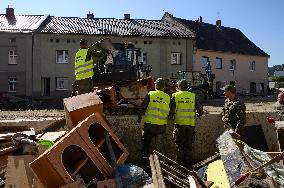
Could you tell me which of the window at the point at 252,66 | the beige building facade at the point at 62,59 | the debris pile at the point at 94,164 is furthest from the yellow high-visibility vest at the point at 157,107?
the window at the point at 252,66

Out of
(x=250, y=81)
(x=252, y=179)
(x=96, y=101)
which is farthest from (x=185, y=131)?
(x=250, y=81)

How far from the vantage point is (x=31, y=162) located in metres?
5.45

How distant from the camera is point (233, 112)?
8219mm

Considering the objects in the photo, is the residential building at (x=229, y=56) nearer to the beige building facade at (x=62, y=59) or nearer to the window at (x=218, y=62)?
the window at (x=218, y=62)

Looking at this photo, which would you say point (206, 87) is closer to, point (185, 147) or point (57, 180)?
point (185, 147)

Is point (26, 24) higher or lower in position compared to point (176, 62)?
higher

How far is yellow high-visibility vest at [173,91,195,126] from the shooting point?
8.17m

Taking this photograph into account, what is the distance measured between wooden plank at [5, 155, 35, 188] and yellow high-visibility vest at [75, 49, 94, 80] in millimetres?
4390

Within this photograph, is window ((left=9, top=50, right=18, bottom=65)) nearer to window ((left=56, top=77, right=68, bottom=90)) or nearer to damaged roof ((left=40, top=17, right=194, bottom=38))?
damaged roof ((left=40, top=17, right=194, bottom=38))

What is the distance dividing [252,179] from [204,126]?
431 cm

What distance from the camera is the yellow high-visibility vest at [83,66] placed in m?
9.71

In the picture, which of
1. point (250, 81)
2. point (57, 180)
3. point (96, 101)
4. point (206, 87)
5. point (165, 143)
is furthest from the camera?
point (250, 81)

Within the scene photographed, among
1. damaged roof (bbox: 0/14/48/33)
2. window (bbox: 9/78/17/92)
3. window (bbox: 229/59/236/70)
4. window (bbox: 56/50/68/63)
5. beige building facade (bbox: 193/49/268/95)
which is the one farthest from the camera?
window (bbox: 229/59/236/70)

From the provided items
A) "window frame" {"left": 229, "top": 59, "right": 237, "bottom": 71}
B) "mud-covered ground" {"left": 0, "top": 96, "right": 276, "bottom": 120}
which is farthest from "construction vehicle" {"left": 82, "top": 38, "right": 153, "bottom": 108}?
"window frame" {"left": 229, "top": 59, "right": 237, "bottom": 71}
